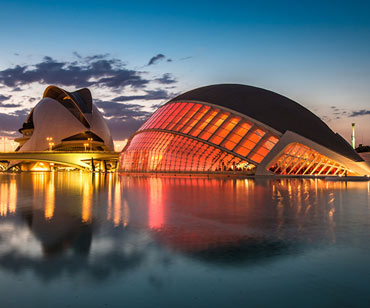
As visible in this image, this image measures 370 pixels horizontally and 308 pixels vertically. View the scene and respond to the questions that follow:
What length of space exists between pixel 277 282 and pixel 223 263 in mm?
1149

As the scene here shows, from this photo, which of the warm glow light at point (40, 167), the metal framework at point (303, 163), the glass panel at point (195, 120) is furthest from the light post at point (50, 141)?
the metal framework at point (303, 163)

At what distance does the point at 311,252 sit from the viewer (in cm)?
648

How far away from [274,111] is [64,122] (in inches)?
2767

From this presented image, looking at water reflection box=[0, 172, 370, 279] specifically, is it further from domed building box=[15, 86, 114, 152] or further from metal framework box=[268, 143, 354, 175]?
domed building box=[15, 86, 114, 152]

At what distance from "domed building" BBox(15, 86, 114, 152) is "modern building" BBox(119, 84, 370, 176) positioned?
5568cm

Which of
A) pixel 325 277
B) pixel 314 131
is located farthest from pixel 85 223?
pixel 314 131

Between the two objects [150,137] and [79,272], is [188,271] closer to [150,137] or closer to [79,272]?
[79,272]

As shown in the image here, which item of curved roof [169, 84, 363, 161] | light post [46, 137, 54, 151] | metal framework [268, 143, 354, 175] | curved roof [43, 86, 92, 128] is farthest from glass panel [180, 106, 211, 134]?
curved roof [43, 86, 92, 128]

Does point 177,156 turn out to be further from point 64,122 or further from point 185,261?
point 64,122

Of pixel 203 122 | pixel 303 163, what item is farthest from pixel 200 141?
pixel 303 163

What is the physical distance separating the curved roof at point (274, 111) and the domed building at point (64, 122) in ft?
185

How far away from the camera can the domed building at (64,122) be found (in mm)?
98688

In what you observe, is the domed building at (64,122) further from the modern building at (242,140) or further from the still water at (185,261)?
the still water at (185,261)

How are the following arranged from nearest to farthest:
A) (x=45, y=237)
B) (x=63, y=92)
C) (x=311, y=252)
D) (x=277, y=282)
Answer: (x=277, y=282) → (x=311, y=252) → (x=45, y=237) → (x=63, y=92)
